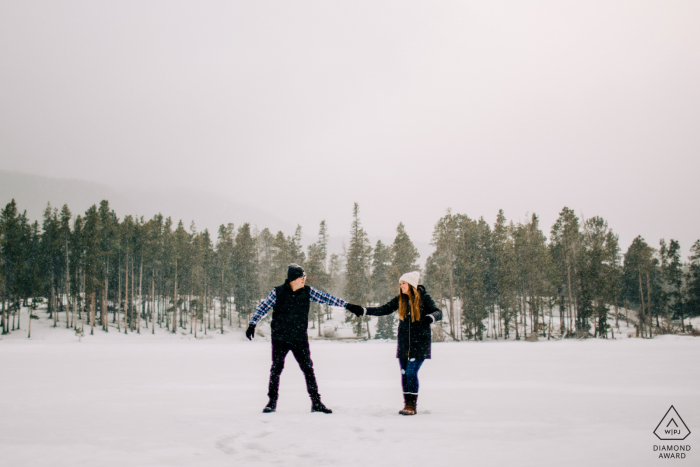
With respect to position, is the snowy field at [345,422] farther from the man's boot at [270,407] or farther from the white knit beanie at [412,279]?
the white knit beanie at [412,279]

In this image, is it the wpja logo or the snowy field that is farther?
the wpja logo

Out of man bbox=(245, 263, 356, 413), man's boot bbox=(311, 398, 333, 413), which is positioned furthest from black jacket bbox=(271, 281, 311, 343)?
man's boot bbox=(311, 398, 333, 413)

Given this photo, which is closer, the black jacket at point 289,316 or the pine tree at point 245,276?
the black jacket at point 289,316

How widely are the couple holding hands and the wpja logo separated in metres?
2.80

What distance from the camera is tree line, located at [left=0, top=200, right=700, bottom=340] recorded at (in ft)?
156

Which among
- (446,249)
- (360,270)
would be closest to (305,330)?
(446,249)

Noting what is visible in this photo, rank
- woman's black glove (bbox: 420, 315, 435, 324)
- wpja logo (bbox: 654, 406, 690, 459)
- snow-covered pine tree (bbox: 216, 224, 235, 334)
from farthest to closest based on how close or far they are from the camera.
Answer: snow-covered pine tree (bbox: 216, 224, 235, 334), woman's black glove (bbox: 420, 315, 435, 324), wpja logo (bbox: 654, 406, 690, 459)

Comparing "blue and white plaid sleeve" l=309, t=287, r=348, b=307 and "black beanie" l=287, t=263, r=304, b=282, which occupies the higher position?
"black beanie" l=287, t=263, r=304, b=282

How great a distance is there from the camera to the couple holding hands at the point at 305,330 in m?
6.03

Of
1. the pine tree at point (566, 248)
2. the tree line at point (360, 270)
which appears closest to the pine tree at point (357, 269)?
the tree line at point (360, 270)

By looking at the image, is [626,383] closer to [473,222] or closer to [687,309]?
[473,222]

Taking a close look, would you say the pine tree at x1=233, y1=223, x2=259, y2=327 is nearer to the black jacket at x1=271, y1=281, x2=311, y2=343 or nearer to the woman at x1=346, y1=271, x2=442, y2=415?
the black jacket at x1=271, y1=281, x2=311, y2=343

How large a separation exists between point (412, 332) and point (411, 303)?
0.41 metres

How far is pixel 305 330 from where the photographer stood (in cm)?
614
